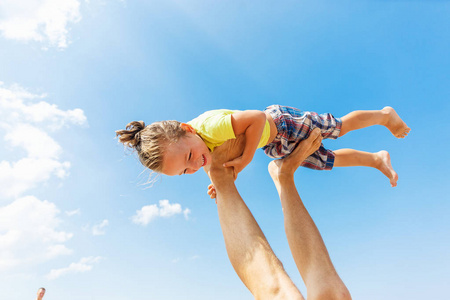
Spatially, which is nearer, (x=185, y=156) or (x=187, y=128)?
(x=185, y=156)

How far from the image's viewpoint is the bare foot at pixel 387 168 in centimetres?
429

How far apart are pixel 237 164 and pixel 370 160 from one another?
7.56 ft

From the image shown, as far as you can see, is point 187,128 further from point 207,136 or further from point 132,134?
point 132,134

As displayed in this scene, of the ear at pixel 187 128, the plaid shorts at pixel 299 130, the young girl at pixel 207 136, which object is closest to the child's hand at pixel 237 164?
the young girl at pixel 207 136

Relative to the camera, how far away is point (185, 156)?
2877 millimetres

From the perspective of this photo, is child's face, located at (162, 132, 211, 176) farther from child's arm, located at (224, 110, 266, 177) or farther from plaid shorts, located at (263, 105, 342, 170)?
plaid shorts, located at (263, 105, 342, 170)

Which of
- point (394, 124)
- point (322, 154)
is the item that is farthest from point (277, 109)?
point (394, 124)

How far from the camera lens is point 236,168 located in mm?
2816

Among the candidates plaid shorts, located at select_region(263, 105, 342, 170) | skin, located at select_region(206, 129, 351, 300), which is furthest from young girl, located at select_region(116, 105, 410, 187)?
skin, located at select_region(206, 129, 351, 300)

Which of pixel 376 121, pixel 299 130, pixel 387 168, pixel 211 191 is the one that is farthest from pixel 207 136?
pixel 387 168

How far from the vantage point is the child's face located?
2.86 metres

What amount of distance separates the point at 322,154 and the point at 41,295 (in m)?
9.09

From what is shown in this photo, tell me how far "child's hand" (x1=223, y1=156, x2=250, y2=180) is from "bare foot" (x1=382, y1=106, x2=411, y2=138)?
7.92 feet

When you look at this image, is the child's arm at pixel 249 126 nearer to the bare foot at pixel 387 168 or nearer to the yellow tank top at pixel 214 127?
the yellow tank top at pixel 214 127
